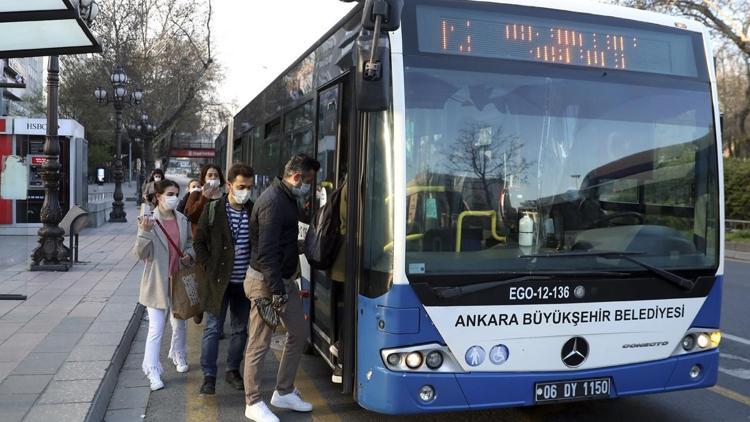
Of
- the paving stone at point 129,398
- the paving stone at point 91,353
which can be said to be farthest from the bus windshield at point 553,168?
the paving stone at point 91,353

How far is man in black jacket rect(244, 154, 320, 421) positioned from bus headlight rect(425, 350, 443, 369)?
1.12 metres

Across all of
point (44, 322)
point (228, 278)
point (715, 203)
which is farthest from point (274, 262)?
point (44, 322)

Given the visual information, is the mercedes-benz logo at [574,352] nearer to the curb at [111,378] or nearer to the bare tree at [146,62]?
the curb at [111,378]

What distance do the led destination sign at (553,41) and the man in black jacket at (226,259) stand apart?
2.00 metres

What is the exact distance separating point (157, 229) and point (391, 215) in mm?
2475

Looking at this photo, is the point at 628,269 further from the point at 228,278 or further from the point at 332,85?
the point at 228,278

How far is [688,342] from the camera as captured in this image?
175 inches

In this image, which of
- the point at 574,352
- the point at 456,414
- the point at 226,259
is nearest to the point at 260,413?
the point at 226,259

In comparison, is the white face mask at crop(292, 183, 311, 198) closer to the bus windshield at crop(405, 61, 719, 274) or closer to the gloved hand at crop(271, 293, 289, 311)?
the gloved hand at crop(271, 293, 289, 311)

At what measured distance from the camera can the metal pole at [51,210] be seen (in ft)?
38.2

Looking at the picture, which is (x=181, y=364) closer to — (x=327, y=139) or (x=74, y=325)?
(x=74, y=325)

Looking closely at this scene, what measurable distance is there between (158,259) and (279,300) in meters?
1.56

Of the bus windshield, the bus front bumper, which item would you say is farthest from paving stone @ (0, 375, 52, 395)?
the bus windshield

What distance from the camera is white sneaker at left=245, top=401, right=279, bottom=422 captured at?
464 cm
